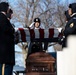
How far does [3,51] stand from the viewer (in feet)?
18.2

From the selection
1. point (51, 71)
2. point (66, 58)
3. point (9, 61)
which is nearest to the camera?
point (66, 58)

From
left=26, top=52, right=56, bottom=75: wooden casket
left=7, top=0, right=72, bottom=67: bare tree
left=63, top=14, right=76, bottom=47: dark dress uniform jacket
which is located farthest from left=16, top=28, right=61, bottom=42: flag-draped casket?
left=7, top=0, right=72, bottom=67: bare tree

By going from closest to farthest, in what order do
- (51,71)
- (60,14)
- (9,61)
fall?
(9,61) → (51,71) → (60,14)

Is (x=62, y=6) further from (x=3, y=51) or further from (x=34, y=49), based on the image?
(x=3, y=51)

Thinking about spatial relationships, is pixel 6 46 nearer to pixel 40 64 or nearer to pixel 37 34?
pixel 40 64

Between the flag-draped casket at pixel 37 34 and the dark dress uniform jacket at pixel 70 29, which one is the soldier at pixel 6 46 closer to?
the dark dress uniform jacket at pixel 70 29

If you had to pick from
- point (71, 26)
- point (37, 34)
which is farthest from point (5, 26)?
point (37, 34)

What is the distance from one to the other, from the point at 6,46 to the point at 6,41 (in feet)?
0.28

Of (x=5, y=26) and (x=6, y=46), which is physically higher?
(x=5, y=26)

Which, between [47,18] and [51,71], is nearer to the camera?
[51,71]

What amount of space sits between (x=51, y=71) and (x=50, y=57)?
0.30 m

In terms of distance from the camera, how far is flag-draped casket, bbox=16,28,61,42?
276 inches

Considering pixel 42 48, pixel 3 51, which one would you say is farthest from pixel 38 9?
pixel 3 51

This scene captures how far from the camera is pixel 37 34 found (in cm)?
704
